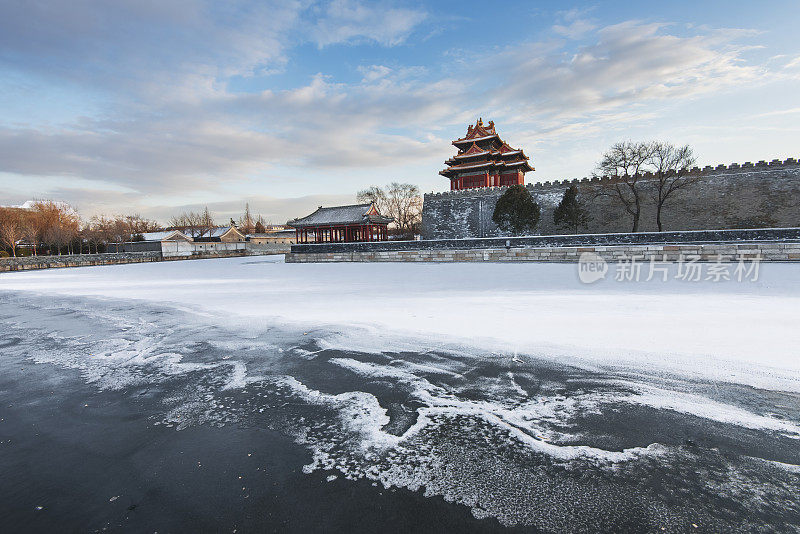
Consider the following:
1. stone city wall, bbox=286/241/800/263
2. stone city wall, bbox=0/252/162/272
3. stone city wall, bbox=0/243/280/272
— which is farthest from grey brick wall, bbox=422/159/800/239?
stone city wall, bbox=0/252/162/272

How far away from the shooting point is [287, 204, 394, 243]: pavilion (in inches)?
1101

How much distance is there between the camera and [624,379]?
136 inches

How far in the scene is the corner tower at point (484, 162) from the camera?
34.0 metres

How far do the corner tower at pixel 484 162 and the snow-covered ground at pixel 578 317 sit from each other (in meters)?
25.7

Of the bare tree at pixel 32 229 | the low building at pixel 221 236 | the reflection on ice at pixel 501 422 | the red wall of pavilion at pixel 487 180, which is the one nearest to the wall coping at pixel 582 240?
the red wall of pavilion at pixel 487 180

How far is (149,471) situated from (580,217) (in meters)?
30.0

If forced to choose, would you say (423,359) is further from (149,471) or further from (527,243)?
(527,243)

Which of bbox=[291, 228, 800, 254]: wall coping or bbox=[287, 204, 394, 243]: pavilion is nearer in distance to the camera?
bbox=[291, 228, 800, 254]: wall coping

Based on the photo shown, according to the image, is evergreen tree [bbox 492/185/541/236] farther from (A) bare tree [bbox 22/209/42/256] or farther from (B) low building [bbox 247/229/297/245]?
(A) bare tree [bbox 22/209/42/256]

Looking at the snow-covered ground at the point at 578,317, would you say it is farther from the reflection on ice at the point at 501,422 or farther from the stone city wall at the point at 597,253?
the stone city wall at the point at 597,253

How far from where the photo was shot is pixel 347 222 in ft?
91.6

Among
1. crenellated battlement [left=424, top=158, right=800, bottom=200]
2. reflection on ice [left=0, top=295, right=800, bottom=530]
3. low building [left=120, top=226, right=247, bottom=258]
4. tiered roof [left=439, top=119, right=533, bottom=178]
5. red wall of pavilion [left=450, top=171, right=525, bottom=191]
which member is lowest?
reflection on ice [left=0, top=295, right=800, bottom=530]

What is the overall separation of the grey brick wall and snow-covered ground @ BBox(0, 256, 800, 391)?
Result: 17.9 meters

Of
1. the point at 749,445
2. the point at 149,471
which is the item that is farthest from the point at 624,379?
the point at 149,471
